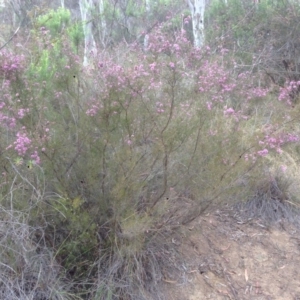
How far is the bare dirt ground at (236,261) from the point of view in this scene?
163 inches

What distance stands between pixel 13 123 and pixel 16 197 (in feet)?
1.87

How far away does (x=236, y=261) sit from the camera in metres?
4.51

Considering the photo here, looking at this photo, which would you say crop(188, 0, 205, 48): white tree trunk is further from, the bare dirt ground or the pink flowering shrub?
the pink flowering shrub

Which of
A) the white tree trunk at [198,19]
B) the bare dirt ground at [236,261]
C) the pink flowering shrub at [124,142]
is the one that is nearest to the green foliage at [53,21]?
the pink flowering shrub at [124,142]

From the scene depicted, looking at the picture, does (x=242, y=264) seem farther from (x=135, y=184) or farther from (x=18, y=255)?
(x=18, y=255)

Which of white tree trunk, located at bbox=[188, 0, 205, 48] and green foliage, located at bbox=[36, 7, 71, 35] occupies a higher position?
green foliage, located at bbox=[36, 7, 71, 35]

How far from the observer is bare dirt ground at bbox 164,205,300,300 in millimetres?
4133

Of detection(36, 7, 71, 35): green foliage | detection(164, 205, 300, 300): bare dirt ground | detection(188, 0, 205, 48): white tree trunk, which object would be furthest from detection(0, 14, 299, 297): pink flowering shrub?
detection(188, 0, 205, 48): white tree trunk

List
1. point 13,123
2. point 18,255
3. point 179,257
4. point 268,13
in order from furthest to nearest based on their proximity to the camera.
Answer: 1. point 268,13
2. point 179,257
3. point 18,255
4. point 13,123

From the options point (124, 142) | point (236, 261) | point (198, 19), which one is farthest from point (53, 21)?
point (198, 19)

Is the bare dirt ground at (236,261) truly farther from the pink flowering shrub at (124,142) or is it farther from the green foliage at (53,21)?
the green foliage at (53,21)

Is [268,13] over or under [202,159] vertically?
under

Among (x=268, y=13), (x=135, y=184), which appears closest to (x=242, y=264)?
(x=135, y=184)

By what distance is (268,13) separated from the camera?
9.73 metres
